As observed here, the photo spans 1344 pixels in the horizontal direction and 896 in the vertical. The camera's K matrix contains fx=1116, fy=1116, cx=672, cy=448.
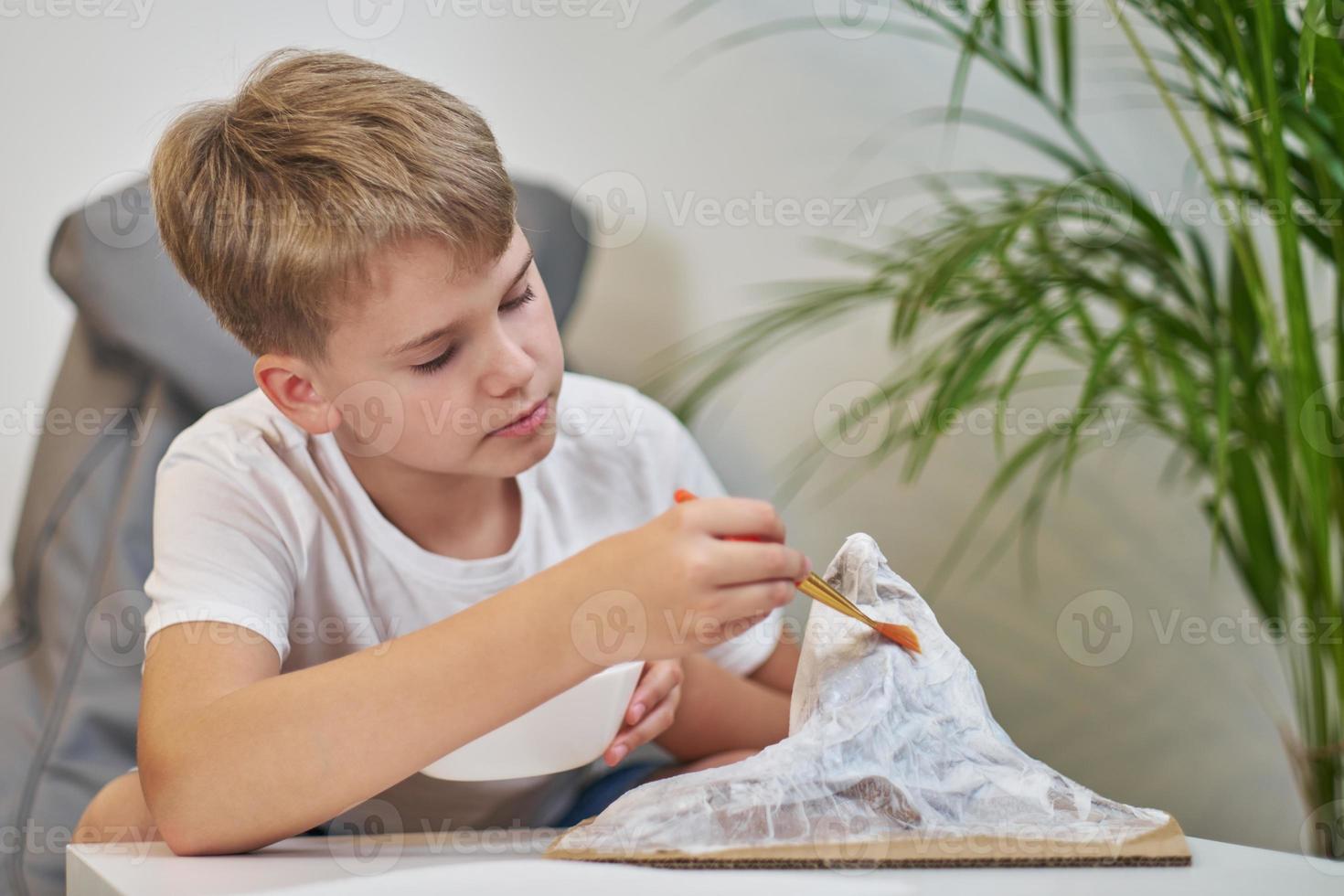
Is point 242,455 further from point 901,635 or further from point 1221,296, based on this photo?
point 1221,296

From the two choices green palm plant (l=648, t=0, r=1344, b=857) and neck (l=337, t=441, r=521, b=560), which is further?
neck (l=337, t=441, r=521, b=560)

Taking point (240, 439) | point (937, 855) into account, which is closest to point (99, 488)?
point (240, 439)

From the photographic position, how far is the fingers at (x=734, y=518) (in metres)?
0.58

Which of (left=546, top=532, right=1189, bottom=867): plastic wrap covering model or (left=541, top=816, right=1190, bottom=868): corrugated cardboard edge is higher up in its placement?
(left=546, top=532, right=1189, bottom=867): plastic wrap covering model

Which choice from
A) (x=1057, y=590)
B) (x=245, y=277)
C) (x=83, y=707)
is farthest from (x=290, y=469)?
(x=1057, y=590)

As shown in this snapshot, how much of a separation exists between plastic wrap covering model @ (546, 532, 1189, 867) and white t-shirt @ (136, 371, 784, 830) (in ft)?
0.87

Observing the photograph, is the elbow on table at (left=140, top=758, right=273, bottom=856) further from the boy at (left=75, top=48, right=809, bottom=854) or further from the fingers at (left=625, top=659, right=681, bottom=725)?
the fingers at (left=625, top=659, right=681, bottom=725)

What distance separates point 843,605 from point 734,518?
79 millimetres

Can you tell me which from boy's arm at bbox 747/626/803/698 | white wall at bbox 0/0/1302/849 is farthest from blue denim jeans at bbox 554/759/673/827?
white wall at bbox 0/0/1302/849

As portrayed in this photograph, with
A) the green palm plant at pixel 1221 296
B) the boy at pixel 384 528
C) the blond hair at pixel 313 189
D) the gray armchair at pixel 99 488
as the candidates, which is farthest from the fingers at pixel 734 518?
the gray armchair at pixel 99 488

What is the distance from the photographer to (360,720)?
0.64m

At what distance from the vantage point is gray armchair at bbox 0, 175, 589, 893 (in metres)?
1.02

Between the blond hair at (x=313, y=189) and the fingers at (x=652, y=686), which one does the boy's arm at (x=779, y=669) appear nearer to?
the fingers at (x=652, y=686)

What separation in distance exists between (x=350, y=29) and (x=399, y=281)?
27.9 inches
